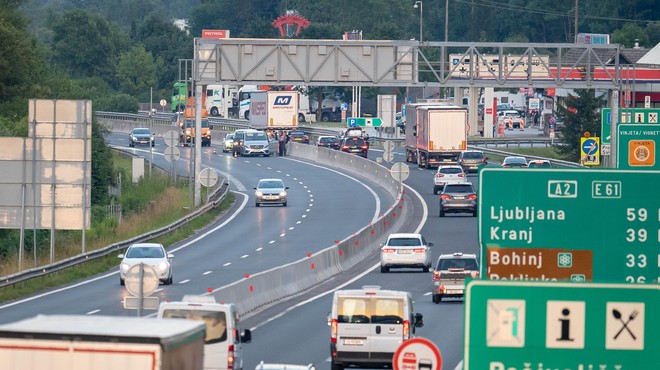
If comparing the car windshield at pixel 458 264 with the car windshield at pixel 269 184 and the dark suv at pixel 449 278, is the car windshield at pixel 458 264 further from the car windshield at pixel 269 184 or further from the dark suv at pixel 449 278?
the car windshield at pixel 269 184

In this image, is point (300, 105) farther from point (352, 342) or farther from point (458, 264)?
point (352, 342)

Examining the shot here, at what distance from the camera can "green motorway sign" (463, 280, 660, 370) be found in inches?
423

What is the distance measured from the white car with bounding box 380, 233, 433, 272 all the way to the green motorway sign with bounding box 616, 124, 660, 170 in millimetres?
12801

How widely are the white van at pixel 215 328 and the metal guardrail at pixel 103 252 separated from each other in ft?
64.9

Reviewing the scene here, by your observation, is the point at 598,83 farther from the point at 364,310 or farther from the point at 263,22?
the point at 263,22

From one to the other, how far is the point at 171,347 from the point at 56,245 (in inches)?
1932

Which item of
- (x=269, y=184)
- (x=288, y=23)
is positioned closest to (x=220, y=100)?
(x=288, y=23)

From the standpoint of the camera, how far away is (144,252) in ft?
151

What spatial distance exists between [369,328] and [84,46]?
487ft

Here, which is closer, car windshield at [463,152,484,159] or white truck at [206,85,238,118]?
car windshield at [463,152,484,159]

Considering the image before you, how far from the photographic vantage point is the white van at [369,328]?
27.0 m

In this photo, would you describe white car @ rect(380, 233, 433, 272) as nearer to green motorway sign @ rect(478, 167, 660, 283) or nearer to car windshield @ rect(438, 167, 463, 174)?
car windshield @ rect(438, 167, 463, 174)

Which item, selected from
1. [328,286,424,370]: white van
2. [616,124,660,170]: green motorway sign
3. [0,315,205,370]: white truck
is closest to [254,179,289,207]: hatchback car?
[616,124,660,170]: green motorway sign

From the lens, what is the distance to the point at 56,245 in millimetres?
59000
